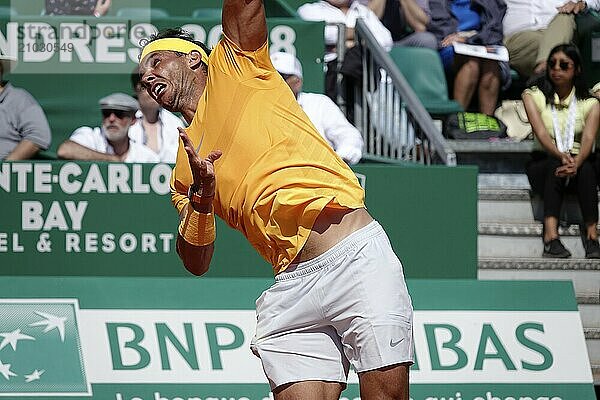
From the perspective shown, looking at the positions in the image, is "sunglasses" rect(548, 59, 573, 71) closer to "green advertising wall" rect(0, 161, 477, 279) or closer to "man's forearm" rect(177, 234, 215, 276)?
"green advertising wall" rect(0, 161, 477, 279)

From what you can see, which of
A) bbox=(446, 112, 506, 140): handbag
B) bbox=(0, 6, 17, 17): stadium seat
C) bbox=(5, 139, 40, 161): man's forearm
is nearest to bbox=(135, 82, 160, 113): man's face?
bbox=(5, 139, 40, 161): man's forearm

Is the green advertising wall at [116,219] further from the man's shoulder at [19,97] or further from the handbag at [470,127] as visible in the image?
the handbag at [470,127]

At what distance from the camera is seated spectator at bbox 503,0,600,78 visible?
29.7 feet

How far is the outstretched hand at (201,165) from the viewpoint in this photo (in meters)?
3.62

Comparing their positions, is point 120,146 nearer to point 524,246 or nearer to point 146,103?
point 146,103

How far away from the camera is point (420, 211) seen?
729 cm

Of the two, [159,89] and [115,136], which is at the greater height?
[159,89]

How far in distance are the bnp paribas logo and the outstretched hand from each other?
9.12 ft

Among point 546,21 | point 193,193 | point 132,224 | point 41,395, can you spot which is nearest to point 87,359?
point 41,395

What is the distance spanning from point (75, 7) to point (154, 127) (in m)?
1.09

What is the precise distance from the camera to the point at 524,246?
818cm

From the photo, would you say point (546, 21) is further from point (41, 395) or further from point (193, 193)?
point (193, 193)

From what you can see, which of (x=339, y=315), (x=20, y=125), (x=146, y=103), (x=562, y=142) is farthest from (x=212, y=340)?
(x=562, y=142)

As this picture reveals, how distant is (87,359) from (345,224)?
2840mm
